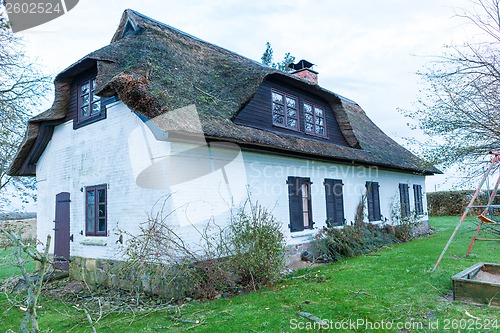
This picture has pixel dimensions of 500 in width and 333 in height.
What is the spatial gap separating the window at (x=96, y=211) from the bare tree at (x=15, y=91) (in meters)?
4.53

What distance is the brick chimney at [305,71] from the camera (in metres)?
14.4

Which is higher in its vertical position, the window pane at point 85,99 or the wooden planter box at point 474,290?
the window pane at point 85,99

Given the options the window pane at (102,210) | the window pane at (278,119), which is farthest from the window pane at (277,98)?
the window pane at (102,210)

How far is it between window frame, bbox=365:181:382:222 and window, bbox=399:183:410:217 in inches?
74.8

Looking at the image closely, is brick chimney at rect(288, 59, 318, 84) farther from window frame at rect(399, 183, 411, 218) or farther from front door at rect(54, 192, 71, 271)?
front door at rect(54, 192, 71, 271)

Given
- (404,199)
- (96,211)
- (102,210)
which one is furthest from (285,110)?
(404,199)

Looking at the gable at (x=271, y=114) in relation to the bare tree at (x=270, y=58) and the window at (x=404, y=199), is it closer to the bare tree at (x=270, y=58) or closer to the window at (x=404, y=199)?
the window at (x=404, y=199)

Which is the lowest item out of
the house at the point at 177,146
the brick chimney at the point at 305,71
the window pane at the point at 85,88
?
the house at the point at 177,146

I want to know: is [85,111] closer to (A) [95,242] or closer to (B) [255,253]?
(A) [95,242]

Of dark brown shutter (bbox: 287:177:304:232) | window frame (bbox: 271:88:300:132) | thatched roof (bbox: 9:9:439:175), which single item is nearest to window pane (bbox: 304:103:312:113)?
window frame (bbox: 271:88:300:132)

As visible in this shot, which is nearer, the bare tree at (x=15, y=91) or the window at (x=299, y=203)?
Result: the window at (x=299, y=203)

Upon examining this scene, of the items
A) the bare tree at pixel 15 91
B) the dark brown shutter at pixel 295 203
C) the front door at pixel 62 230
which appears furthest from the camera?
the bare tree at pixel 15 91

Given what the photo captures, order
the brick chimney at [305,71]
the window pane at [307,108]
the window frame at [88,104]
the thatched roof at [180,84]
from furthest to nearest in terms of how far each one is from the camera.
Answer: the brick chimney at [305,71] → the window pane at [307,108] → the window frame at [88,104] → the thatched roof at [180,84]

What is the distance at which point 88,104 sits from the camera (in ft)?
30.8
